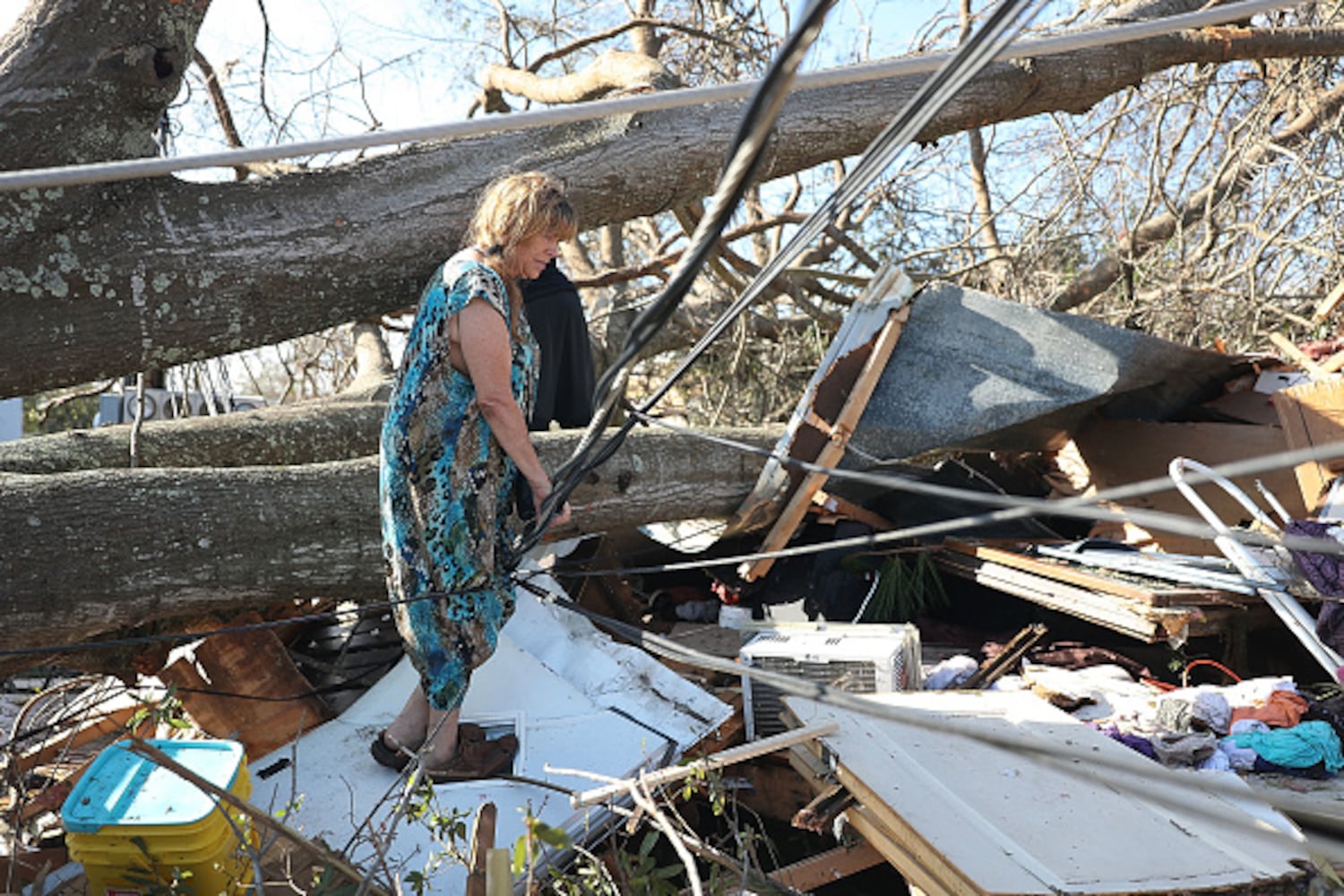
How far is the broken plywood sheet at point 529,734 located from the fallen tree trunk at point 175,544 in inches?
17.5

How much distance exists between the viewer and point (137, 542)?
274 centimetres

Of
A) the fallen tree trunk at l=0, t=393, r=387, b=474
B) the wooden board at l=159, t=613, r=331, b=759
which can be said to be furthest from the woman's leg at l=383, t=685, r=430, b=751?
the fallen tree trunk at l=0, t=393, r=387, b=474

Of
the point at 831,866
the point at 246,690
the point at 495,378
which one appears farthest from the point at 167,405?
the point at 831,866

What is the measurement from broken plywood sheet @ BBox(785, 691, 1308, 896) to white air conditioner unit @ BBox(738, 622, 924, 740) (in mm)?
399

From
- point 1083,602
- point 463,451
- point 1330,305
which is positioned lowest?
point 1083,602

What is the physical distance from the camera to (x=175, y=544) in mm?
2811

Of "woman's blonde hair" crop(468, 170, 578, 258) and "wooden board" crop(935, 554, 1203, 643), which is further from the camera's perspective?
"wooden board" crop(935, 554, 1203, 643)

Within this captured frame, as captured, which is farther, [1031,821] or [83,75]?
[1031,821]

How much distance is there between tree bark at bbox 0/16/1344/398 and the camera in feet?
8.07

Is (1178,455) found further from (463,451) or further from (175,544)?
(175,544)

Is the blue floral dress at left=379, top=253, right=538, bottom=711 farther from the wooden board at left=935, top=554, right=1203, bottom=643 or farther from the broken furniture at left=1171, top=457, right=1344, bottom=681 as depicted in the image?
the wooden board at left=935, top=554, right=1203, bottom=643

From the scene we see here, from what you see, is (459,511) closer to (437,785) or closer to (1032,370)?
(437,785)

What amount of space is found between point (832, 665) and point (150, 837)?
215 centimetres

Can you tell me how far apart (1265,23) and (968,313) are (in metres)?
4.14
